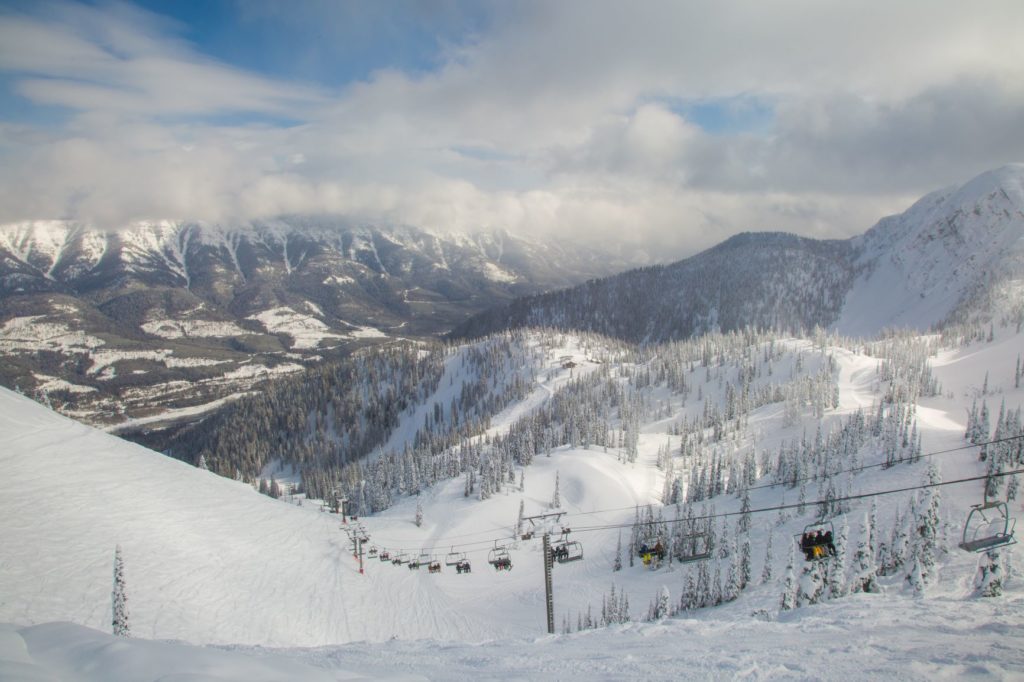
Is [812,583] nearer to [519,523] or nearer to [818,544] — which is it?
[818,544]

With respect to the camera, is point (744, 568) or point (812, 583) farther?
point (744, 568)

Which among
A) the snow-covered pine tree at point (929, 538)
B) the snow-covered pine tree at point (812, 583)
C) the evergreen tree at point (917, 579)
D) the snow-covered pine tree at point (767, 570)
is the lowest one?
the snow-covered pine tree at point (767, 570)

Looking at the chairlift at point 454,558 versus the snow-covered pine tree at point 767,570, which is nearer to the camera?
the snow-covered pine tree at point 767,570

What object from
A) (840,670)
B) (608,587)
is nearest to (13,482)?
(840,670)

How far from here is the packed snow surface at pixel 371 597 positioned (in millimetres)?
15648

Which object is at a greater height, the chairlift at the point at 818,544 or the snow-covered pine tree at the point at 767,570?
the chairlift at the point at 818,544

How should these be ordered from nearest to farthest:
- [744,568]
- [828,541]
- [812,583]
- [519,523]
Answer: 1. [828,541]
2. [812,583]
3. [744,568]
4. [519,523]

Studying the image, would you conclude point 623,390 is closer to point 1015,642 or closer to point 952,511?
point 952,511

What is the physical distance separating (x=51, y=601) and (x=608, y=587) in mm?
62058

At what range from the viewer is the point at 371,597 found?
55.3 meters

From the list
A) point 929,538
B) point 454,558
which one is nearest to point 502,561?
point 454,558

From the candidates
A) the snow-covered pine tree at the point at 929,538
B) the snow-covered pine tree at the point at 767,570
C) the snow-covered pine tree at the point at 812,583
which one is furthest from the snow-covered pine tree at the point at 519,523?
the snow-covered pine tree at the point at 929,538

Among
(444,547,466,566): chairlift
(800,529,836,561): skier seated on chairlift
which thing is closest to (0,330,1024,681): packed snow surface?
(444,547,466,566): chairlift

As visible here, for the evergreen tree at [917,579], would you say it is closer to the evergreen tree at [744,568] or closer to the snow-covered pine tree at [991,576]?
the snow-covered pine tree at [991,576]
